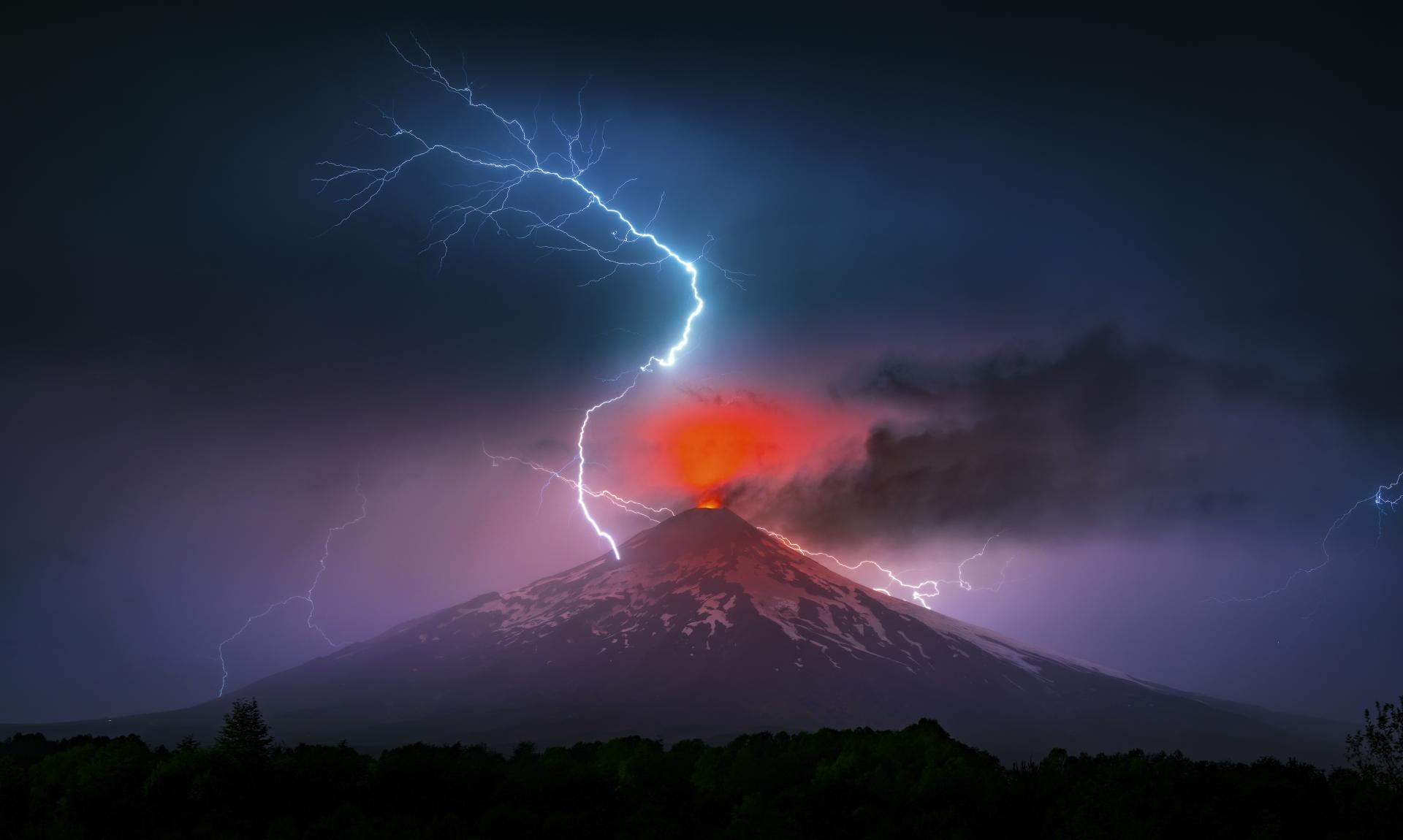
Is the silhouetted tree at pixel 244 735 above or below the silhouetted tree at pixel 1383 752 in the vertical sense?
above

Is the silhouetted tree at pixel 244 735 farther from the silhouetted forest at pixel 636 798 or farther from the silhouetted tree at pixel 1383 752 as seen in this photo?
the silhouetted tree at pixel 1383 752

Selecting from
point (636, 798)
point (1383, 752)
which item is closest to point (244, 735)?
point (636, 798)

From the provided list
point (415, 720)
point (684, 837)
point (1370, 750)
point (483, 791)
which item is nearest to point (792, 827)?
point (684, 837)

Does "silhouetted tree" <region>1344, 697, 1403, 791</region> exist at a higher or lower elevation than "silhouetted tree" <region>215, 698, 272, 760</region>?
lower

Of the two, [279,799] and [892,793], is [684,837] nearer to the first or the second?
[892,793]

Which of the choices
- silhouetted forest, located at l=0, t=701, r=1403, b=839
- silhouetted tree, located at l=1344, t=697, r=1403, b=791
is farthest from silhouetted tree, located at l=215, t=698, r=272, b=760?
silhouetted tree, located at l=1344, t=697, r=1403, b=791

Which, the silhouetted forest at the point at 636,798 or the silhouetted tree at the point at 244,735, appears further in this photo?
the silhouetted tree at the point at 244,735

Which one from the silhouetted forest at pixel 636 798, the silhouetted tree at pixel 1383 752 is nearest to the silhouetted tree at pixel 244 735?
the silhouetted forest at pixel 636 798

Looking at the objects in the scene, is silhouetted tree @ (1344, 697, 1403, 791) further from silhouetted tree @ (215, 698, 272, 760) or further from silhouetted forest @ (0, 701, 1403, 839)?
silhouetted tree @ (215, 698, 272, 760)
